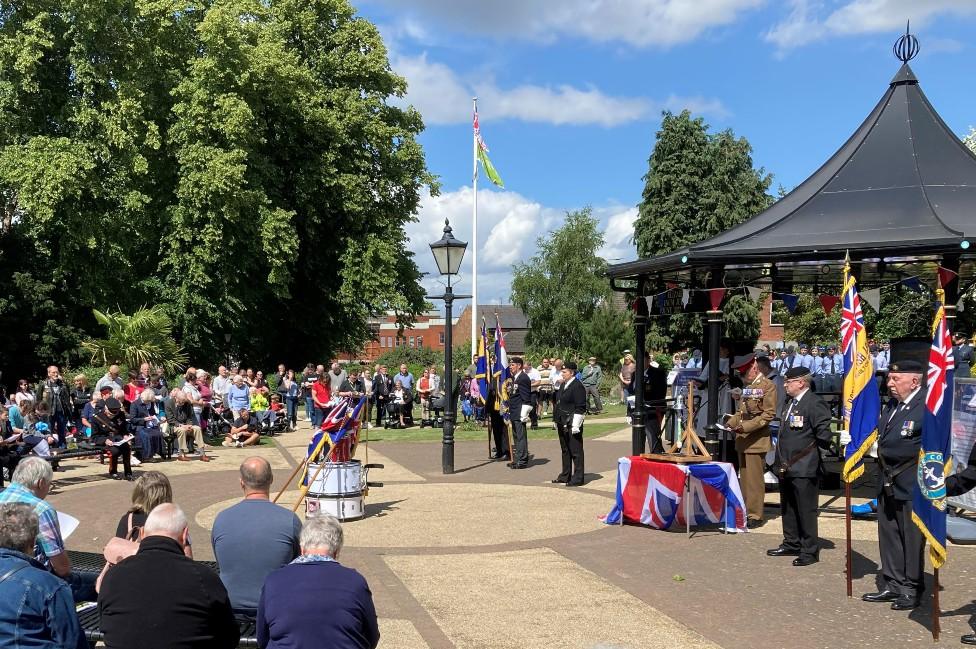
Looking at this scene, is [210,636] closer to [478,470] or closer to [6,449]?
[6,449]

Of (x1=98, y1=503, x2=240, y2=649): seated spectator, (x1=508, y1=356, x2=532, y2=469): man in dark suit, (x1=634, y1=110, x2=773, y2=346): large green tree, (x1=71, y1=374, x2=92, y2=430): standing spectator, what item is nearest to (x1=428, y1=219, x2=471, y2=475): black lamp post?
(x1=508, y1=356, x2=532, y2=469): man in dark suit

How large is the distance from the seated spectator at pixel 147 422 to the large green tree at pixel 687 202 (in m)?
35.7

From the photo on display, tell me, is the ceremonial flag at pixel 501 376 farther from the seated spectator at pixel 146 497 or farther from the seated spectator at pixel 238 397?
the seated spectator at pixel 146 497

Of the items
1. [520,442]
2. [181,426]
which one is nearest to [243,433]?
[181,426]

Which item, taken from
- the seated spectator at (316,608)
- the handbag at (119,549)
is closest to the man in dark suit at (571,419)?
the handbag at (119,549)

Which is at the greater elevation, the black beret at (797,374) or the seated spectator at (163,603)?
the black beret at (797,374)

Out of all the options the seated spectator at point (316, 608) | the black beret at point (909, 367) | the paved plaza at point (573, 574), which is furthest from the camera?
the black beret at point (909, 367)

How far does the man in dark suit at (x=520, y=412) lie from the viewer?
16109mm

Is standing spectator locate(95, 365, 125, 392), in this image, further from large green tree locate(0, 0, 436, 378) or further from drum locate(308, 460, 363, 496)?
large green tree locate(0, 0, 436, 378)

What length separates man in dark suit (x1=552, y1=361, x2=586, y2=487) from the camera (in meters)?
13.4

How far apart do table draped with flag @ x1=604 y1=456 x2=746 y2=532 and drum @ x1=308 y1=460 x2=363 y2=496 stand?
148 inches

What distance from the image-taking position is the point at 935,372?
6.94 m

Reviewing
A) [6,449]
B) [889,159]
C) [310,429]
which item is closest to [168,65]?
[310,429]

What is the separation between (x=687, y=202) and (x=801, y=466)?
42647 mm
